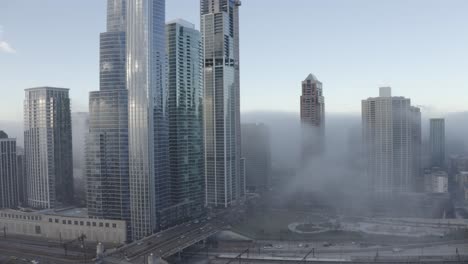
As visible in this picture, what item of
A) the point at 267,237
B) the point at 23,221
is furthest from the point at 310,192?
the point at 23,221

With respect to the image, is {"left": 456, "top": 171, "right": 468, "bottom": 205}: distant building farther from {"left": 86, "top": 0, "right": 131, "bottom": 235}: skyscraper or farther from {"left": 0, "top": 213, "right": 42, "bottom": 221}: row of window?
{"left": 0, "top": 213, "right": 42, "bottom": 221}: row of window

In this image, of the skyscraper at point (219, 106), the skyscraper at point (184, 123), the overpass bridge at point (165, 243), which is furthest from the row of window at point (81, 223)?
the skyscraper at point (219, 106)

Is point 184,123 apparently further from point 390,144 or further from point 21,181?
point 390,144

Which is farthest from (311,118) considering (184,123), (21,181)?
(21,181)

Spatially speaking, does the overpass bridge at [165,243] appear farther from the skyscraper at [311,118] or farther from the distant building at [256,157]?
the skyscraper at [311,118]

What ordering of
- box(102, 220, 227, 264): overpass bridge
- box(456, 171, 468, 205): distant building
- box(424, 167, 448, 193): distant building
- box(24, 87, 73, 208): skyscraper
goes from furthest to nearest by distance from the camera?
box(456, 171, 468, 205): distant building → box(424, 167, 448, 193): distant building → box(24, 87, 73, 208): skyscraper → box(102, 220, 227, 264): overpass bridge

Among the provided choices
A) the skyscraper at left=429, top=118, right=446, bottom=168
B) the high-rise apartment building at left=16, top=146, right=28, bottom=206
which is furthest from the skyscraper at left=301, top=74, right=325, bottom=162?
the high-rise apartment building at left=16, top=146, right=28, bottom=206

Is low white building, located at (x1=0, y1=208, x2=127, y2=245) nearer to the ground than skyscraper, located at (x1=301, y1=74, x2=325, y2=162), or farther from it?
nearer to the ground

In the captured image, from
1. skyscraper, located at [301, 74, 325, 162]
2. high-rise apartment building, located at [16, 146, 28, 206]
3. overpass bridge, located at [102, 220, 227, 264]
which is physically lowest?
overpass bridge, located at [102, 220, 227, 264]
